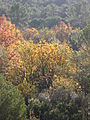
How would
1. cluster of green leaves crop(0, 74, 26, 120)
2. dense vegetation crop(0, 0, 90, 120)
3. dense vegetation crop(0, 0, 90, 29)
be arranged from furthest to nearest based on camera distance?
1. dense vegetation crop(0, 0, 90, 29)
2. dense vegetation crop(0, 0, 90, 120)
3. cluster of green leaves crop(0, 74, 26, 120)

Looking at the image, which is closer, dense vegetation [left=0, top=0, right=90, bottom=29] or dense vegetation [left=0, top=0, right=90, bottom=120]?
dense vegetation [left=0, top=0, right=90, bottom=120]

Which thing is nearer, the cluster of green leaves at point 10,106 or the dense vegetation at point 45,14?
the cluster of green leaves at point 10,106

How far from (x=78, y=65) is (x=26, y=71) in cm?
583

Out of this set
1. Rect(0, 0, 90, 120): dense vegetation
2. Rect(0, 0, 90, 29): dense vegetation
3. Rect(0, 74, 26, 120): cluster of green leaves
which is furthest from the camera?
Rect(0, 0, 90, 29): dense vegetation

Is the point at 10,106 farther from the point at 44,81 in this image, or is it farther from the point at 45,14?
the point at 45,14

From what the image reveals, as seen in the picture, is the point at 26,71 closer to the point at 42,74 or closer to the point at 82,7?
the point at 42,74

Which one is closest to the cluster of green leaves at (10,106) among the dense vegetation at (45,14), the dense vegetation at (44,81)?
the dense vegetation at (44,81)

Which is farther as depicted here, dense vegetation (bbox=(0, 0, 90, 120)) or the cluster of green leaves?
dense vegetation (bbox=(0, 0, 90, 120))

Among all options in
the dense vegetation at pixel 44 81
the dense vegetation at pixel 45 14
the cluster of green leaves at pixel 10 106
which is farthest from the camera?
the dense vegetation at pixel 45 14

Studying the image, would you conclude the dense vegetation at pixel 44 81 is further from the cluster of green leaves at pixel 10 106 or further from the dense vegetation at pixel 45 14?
the dense vegetation at pixel 45 14

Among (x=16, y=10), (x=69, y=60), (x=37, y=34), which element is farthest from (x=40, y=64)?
(x=16, y=10)

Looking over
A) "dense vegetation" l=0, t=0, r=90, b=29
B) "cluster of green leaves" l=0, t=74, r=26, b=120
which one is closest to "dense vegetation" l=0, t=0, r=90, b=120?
"cluster of green leaves" l=0, t=74, r=26, b=120

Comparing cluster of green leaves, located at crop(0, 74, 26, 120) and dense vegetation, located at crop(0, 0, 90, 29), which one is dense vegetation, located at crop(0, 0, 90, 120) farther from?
dense vegetation, located at crop(0, 0, 90, 29)

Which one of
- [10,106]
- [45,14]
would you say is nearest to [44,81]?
[10,106]
